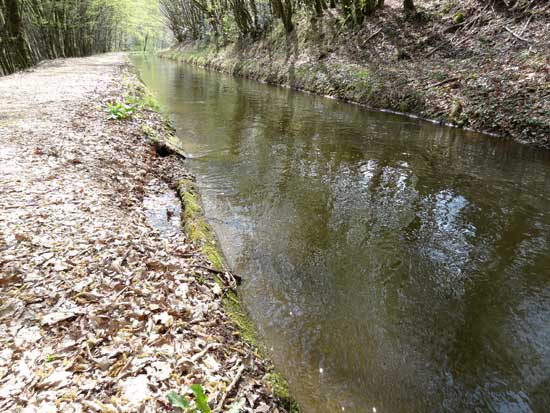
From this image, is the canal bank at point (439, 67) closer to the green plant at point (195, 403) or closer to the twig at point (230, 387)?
the twig at point (230, 387)

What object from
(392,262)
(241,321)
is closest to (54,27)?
(392,262)

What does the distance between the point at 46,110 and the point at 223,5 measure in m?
30.7

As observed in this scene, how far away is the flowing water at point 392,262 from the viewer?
3428 millimetres

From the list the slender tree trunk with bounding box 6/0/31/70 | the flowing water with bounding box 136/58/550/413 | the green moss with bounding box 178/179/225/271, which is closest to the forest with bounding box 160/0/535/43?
the flowing water with bounding box 136/58/550/413

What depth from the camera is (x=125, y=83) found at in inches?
657

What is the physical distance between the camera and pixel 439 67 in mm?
14688

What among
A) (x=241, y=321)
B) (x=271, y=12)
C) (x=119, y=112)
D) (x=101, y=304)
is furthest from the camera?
(x=271, y=12)

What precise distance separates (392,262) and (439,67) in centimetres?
1249

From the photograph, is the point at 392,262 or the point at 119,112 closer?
the point at 392,262

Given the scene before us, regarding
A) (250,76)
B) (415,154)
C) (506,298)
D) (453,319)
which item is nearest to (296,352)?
(453,319)

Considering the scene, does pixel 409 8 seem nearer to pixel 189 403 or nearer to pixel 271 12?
pixel 271 12

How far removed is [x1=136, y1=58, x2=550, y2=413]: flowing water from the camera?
11.2 ft

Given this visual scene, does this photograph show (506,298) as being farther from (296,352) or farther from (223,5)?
(223,5)

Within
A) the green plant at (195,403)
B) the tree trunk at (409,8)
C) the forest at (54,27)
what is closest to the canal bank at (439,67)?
the tree trunk at (409,8)
